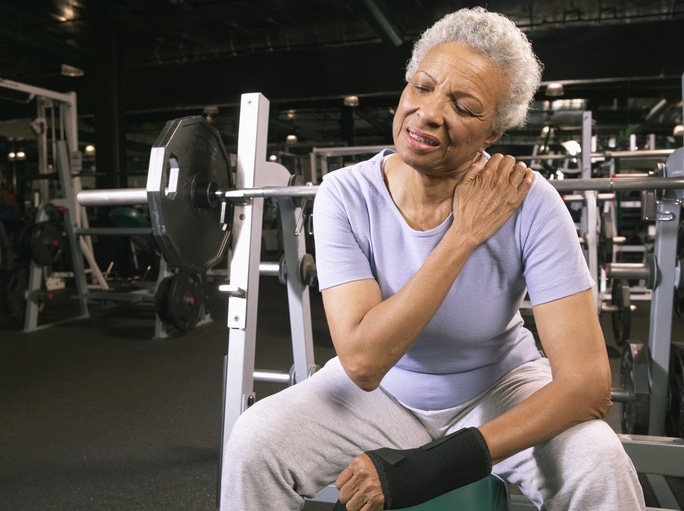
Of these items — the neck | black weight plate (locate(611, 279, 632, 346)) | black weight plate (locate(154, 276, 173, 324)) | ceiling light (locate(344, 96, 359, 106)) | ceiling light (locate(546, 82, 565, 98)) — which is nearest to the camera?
the neck

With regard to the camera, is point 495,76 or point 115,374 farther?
point 115,374

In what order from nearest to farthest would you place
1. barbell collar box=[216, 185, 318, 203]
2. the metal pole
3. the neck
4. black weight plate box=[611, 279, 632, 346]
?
the neck < the metal pole < barbell collar box=[216, 185, 318, 203] < black weight plate box=[611, 279, 632, 346]

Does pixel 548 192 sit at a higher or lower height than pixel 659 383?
higher

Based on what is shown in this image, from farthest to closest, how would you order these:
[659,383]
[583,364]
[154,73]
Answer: [154,73], [659,383], [583,364]

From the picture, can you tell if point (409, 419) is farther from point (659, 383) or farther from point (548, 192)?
point (659, 383)

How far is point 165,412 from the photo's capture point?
2.27 metres

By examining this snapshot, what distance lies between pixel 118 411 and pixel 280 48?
4.94m

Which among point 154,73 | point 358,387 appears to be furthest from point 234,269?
point 154,73

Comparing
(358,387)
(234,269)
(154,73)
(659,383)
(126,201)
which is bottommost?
(659,383)

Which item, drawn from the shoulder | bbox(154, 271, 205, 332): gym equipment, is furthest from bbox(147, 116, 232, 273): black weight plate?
bbox(154, 271, 205, 332): gym equipment

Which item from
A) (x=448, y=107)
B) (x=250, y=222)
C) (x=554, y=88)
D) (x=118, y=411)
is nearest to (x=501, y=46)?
(x=448, y=107)

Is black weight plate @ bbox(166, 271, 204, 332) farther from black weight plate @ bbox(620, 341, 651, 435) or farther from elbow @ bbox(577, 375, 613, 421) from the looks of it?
elbow @ bbox(577, 375, 613, 421)

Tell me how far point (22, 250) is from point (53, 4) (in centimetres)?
327

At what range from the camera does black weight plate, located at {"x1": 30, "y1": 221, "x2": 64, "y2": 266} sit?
3604 millimetres
